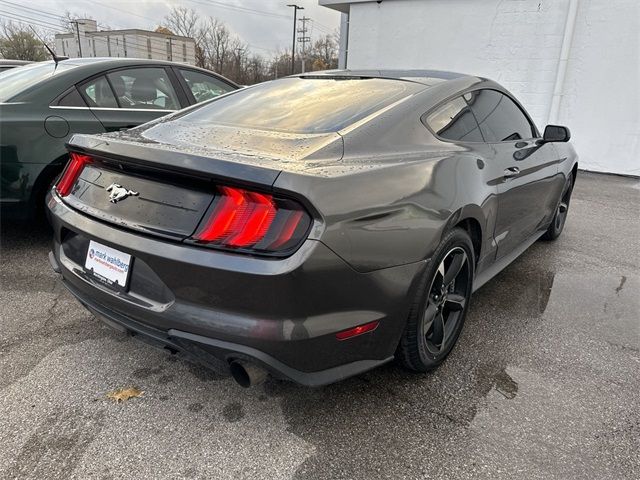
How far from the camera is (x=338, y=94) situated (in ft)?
8.32

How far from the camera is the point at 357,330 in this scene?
1762mm

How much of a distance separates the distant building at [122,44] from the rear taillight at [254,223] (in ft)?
240

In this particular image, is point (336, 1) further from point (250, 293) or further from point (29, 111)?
point (250, 293)

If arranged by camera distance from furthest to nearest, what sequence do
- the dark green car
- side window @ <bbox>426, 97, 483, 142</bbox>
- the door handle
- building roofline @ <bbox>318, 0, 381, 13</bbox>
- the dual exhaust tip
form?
building roofline @ <bbox>318, 0, 381, 13</bbox> < the dark green car < the door handle < side window @ <bbox>426, 97, 483, 142</bbox> < the dual exhaust tip

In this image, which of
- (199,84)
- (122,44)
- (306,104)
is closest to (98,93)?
(199,84)

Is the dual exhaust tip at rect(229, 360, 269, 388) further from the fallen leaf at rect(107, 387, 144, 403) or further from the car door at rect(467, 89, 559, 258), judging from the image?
the car door at rect(467, 89, 559, 258)

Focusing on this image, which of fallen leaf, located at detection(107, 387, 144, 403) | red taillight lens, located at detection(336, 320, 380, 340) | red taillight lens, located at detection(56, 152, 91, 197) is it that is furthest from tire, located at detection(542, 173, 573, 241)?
red taillight lens, located at detection(56, 152, 91, 197)

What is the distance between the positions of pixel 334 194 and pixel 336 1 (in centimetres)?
1228

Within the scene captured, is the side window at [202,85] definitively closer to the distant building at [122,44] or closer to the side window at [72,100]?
the side window at [72,100]

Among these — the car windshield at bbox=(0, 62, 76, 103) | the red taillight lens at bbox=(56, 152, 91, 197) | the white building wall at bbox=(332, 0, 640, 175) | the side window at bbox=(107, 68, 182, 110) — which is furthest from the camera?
the white building wall at bbox=(332, 0, 640, 175)

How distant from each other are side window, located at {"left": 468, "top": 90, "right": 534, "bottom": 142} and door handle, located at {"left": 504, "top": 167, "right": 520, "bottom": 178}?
0.20 metres

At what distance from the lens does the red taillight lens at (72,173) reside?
84.9 inches

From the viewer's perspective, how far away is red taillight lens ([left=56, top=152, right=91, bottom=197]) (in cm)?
216

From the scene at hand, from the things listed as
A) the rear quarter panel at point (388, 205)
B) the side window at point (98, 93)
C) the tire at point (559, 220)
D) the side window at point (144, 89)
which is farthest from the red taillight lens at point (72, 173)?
the tire at point (559, 220)
